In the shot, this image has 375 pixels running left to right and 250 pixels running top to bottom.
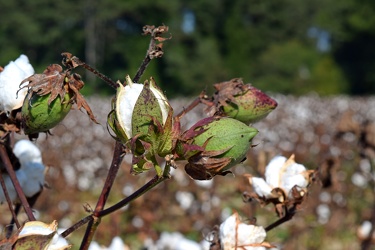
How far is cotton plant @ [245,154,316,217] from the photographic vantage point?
2.79ft

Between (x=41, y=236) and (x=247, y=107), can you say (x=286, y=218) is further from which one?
(x=41, y=236)

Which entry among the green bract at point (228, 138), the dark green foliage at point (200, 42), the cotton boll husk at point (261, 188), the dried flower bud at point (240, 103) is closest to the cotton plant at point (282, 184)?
the cotton boll husk at point (261, 188)

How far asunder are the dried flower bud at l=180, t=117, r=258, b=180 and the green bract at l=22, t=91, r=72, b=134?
14 cm

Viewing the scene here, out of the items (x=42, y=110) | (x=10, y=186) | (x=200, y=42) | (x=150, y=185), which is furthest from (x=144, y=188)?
(x=200, y=42)

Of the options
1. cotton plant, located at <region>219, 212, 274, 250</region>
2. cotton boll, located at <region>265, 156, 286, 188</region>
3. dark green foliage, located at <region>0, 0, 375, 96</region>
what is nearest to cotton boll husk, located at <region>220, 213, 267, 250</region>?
cotton plant, located at <region>219, 212, 274, 250</region>

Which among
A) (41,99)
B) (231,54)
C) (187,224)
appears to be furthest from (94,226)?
(231,54)

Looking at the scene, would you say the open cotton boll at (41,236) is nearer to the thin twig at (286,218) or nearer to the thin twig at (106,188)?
the thin twig at (106,188)

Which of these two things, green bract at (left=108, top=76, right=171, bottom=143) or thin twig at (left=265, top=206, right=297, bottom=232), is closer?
green bract at (left=108, top=76, right=171, bottom=143)

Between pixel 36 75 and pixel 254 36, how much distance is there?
100ft

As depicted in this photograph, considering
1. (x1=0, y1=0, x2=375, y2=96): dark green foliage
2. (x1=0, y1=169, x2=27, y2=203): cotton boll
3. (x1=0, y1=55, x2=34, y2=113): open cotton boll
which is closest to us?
(x1=0, y1=55, x2=34, y2=113): open cotton boll

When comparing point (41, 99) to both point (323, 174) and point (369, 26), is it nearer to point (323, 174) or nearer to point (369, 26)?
point (323, 174)

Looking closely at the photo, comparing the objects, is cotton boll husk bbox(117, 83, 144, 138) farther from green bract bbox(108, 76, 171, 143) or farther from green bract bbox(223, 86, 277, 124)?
green bract bbox(223, 86, 277, 124)

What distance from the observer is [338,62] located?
31984 mm

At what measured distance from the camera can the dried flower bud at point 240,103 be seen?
0.77 meters
